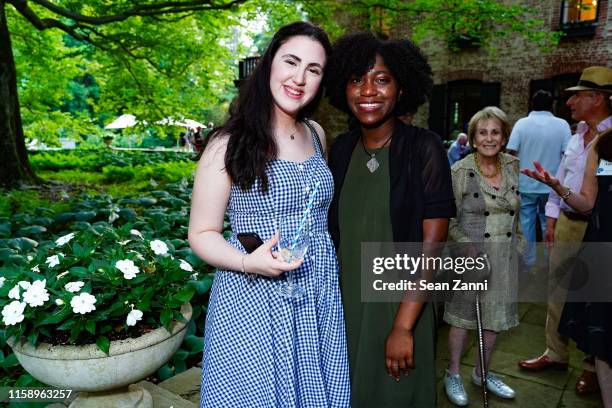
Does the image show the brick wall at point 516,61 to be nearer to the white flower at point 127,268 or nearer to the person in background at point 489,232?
the person in background at point 489,232

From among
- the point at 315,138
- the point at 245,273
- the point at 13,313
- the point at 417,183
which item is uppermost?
the point at 315,138

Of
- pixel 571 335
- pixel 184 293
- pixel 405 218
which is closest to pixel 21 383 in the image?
pixel 184 293

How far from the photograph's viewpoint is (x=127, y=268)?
2223mm

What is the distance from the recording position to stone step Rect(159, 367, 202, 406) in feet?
9.11

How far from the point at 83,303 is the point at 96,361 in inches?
10.2

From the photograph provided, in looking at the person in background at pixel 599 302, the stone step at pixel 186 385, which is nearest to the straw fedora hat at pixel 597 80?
the person in background at pixel 599 302

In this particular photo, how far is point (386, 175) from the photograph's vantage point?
1.89 metres

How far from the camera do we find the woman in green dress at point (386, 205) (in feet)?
5.90

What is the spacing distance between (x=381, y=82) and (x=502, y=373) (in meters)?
2.72

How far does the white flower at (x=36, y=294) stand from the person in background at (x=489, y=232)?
7.99 feet

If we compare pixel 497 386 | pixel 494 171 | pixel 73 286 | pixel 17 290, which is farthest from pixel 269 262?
pixel 497 386

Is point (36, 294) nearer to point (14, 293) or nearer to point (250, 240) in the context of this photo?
point (14, 293)

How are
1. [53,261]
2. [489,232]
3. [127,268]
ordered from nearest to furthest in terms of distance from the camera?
[127,268] → [53,261] → [489,232]

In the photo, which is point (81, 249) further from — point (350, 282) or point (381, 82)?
point (381, 82)
